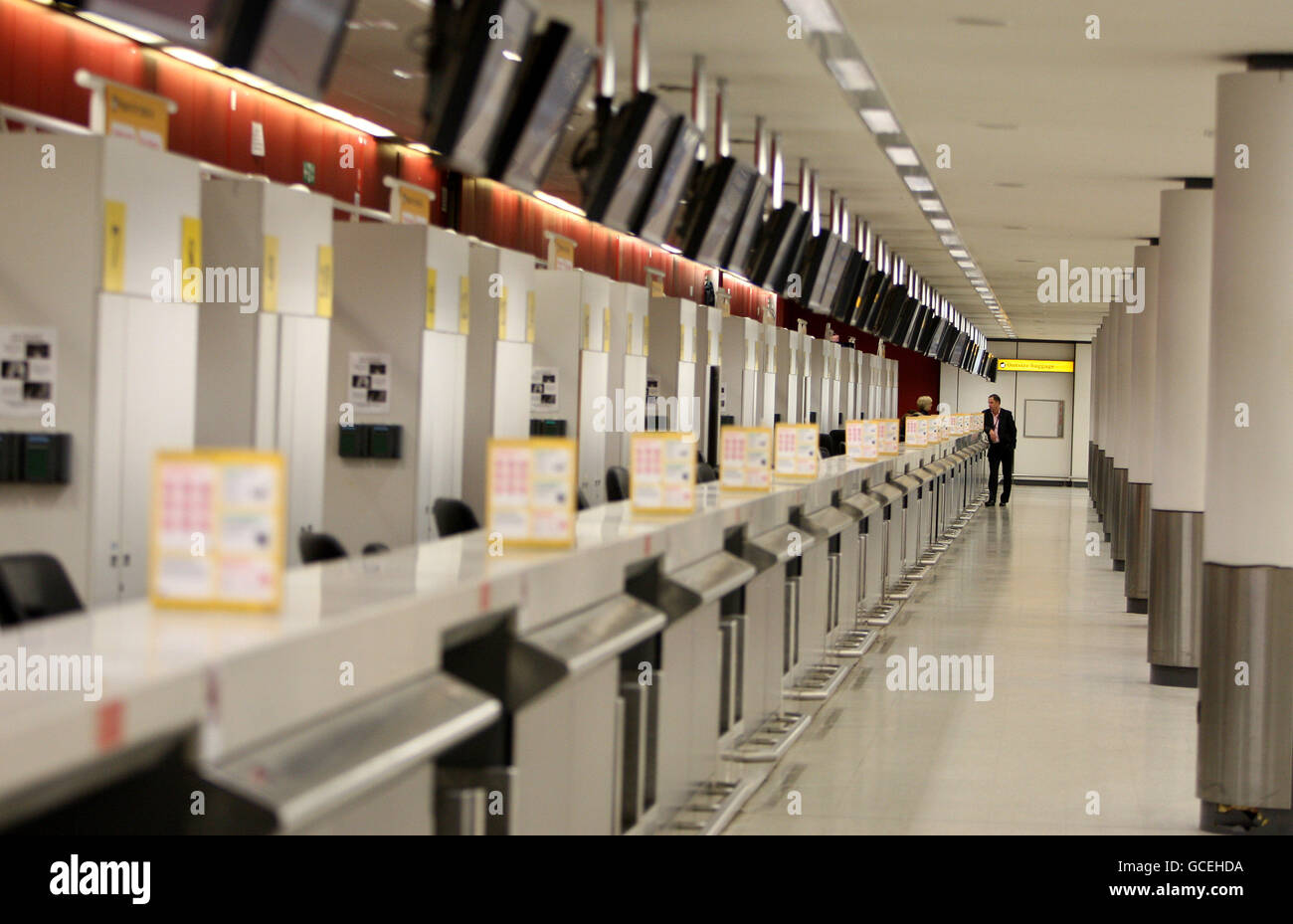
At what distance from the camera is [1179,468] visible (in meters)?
8.98

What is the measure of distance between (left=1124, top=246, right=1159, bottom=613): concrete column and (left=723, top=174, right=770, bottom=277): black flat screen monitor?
12.8 ft

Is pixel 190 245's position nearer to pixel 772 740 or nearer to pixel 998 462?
pixel 772 740

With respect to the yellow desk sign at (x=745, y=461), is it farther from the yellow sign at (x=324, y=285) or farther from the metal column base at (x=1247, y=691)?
the metal column base at (x=1247, y=691)

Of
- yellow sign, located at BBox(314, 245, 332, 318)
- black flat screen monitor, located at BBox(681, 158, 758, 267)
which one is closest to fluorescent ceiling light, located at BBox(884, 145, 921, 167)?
black flat screen monitor, located at BBox(681, 158, 758, 267)

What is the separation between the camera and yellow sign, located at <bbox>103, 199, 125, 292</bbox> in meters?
5.22

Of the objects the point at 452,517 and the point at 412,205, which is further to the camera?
the point at 412,205

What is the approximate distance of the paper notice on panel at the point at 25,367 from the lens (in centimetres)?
520

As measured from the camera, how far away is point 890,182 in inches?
506

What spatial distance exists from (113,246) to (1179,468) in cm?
653

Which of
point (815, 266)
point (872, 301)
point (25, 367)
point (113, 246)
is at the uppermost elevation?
point (872, 301)

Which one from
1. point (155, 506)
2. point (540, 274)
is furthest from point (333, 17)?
point (540, 274)

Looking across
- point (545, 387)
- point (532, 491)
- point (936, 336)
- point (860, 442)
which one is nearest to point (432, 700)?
point (532, 491)

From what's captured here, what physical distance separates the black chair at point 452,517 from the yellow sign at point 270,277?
57.3 inches

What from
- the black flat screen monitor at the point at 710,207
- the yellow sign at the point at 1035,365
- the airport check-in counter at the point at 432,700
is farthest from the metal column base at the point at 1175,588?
the yellow sign at the point at 1035,365
